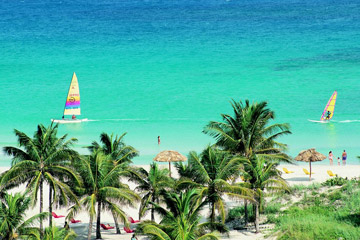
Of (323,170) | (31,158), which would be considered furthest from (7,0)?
(31,158)

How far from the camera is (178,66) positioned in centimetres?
9869

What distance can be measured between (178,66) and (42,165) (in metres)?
69.6

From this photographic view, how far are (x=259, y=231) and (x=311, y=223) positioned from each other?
3197 mm

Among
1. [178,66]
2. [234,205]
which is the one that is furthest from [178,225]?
[178,66]

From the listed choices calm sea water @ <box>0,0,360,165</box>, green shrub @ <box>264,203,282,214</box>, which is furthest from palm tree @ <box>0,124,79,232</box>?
calm sea water @ <box>0,0,360,165</box>

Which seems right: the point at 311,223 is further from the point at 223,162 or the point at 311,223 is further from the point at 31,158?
the point at 31,158

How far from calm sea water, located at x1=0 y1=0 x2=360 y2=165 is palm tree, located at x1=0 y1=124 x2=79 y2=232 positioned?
2465 cm

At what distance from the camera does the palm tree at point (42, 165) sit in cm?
2972

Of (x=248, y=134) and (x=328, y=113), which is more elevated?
(x=328, y=113)

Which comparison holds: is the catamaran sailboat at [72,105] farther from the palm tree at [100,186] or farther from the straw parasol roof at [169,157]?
the palm tree at [100,186]

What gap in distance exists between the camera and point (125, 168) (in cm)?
3170

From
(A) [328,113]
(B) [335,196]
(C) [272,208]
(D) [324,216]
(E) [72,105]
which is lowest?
(D) [324,216]

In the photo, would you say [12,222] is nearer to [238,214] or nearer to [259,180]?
[259,180]

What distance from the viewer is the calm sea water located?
69.2 m
